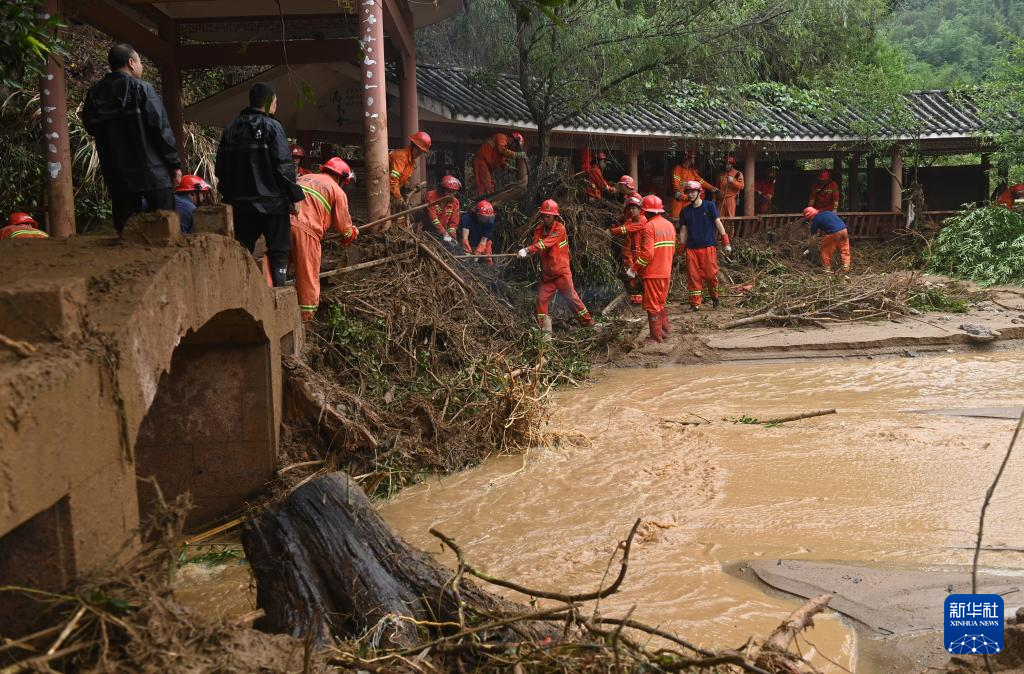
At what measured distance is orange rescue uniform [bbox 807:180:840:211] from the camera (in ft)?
65.9

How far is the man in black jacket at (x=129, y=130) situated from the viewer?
18.2ft

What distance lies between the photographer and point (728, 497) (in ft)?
20.7

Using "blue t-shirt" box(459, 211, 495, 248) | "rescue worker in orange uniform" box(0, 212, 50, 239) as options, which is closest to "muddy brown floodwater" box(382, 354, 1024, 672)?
"rescue worker in orange uniform" box(0, 212, 50, 239)

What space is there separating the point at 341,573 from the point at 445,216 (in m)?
8.93

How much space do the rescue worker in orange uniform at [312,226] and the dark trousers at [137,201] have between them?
1.39 m

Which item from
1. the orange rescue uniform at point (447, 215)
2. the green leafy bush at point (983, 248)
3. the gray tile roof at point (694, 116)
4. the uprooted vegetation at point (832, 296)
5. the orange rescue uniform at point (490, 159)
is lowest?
the uprooted vegetation at point (832, 296)

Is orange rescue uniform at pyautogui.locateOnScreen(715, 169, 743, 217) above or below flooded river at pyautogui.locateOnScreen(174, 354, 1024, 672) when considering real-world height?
above

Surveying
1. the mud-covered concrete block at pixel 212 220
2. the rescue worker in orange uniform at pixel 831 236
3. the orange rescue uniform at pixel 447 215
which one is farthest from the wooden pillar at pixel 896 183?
the mud-covered concrete block at pixel 212 220

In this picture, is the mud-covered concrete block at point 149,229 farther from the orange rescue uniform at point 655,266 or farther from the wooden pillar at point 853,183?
the wooden pillar at point 853,183

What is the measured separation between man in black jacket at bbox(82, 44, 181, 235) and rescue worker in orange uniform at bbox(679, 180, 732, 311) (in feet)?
29.4

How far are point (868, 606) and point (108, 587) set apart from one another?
334cm

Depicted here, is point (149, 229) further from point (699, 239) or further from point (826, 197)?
point (826, 197)

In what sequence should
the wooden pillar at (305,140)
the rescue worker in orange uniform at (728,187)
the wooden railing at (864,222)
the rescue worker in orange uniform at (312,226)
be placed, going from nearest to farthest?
the rescue worker in orange uniform at (312,226) → the wooden pillar at (305,140) → the rescue worker in orange uniform at (728,187) → the wooden railing at (864,222)

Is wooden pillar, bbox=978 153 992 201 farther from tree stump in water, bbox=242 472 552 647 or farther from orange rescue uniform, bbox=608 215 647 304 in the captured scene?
tree stump in water, bbox=242 472 552 647
